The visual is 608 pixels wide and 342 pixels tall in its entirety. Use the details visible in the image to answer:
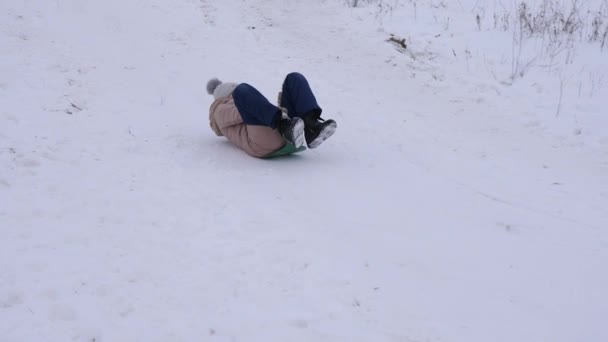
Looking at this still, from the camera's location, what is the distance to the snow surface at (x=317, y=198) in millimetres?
2561

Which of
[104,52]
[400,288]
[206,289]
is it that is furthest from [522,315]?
[104,52]

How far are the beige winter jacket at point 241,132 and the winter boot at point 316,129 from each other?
11.0 inches

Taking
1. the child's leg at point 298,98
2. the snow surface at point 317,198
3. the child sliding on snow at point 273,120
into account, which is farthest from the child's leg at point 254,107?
the snow surface at point 317,198

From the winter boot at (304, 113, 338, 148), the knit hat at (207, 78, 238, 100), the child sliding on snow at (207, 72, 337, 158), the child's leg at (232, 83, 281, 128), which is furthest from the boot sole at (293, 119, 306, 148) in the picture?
the knit hat at (207, 78, 238, 100)

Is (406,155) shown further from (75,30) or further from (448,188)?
(75,30)

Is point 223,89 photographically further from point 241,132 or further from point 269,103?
point 269,103

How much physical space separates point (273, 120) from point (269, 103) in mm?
165

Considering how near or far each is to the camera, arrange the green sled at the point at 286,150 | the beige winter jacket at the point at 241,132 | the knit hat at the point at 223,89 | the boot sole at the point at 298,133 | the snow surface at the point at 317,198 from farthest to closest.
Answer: the knit hat at the point at 223,89 → the green sled at the point at 286,150 → the beige winter jacket at the point at 241,132 → the boot sole at the point at 298,133 → the snow surface at the point at 317,198

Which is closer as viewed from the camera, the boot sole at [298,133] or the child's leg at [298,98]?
the boot sole at [298,133]

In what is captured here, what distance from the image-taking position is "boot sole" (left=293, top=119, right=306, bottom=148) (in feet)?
13.6

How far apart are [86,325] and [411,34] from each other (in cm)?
630

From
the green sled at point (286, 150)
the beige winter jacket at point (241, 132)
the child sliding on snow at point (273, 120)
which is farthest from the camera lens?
the green sled at point (286, 150)

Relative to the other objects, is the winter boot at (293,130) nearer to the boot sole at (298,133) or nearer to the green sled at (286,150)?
the boot sole at (298,133)

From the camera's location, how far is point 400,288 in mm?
2818
